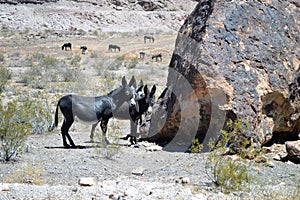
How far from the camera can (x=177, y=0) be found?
85250 millimetres

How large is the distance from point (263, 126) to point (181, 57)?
2198 millimetres

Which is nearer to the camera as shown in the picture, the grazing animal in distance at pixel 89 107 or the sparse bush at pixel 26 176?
the sparse bush at pixel 26 176

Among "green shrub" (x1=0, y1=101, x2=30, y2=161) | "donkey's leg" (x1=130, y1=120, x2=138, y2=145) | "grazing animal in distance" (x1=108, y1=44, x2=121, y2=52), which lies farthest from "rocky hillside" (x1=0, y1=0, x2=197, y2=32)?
"green shrub" (x1=0, y1=101, x2=30, y2=161)

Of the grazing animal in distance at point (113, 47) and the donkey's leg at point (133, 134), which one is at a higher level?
the donkey's leg at point (133, 134)

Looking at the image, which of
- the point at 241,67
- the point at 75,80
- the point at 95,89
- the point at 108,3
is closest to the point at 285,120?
the point at 241,67

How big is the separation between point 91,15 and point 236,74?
62.5 meters

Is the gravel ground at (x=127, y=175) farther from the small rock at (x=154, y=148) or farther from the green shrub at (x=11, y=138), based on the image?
the green shrub at (x=11, y=138)

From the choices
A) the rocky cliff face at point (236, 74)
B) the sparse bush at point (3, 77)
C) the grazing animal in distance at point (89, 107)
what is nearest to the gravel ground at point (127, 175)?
the grazing animal in distance at point (89, 107)

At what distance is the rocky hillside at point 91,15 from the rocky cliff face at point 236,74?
55767mm

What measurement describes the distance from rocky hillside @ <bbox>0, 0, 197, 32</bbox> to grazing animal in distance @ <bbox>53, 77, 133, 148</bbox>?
181 ft

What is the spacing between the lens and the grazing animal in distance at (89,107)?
10.1 m

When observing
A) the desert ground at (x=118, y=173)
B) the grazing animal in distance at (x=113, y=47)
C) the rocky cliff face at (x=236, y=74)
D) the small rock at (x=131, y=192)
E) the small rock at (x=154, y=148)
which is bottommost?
the grazing animal in distance at (x=113, y=47)

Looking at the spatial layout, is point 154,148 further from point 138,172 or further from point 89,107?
point 138,172

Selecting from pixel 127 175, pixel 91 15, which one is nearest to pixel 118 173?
pixel 127 175
